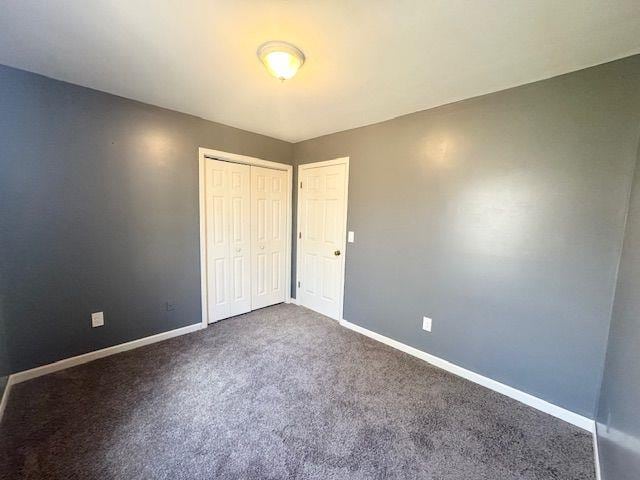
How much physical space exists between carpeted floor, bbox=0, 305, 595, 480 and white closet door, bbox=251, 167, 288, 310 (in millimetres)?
1251

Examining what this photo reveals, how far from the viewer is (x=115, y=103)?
232cm

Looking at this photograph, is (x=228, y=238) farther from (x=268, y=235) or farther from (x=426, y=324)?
(x=426, y=324)

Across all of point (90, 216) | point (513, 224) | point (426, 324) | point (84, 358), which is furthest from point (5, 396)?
point (513, 224)

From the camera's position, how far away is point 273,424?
5.55 feet

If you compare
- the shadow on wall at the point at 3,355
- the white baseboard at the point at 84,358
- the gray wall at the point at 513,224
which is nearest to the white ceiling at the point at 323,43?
the gray wall at the point at 513,224

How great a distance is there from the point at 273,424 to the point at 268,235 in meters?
2.36

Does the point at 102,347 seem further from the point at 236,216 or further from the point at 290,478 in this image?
the point at 290,478

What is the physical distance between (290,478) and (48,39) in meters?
2.91

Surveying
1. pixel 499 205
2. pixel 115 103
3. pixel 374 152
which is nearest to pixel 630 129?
pixel 499 205

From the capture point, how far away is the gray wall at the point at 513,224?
5.45ft

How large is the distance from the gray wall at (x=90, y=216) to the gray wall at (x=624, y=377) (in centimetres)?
331

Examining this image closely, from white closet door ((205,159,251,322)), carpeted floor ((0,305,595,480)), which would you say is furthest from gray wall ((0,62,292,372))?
carpeted floor ((0,305,595,480))

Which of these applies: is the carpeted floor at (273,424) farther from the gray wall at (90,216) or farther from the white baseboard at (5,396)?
the gray wall at (90,216)

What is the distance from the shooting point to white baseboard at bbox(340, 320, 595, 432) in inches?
70.1
